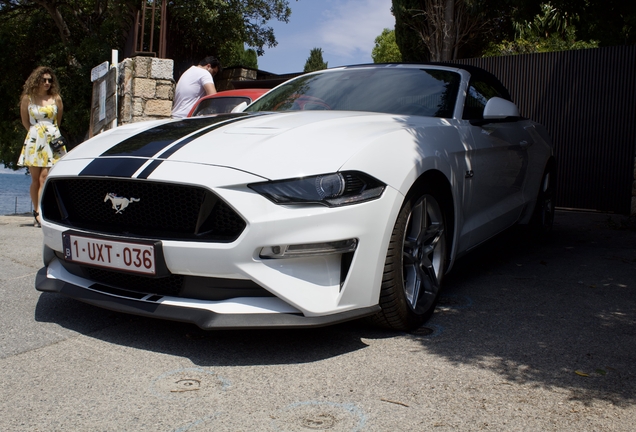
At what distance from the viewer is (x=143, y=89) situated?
359 inches

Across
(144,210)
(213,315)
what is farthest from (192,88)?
(213,315)

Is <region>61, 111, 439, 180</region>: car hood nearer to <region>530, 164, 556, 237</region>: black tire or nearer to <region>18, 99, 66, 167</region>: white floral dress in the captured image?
<region>530, 164, 556, 237</region>: black tire

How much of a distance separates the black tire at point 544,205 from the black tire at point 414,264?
7.69 ft

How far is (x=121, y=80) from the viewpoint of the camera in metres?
9.33

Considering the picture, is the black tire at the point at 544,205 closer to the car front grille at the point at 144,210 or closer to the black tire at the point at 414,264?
the black tire at the point at 414,264

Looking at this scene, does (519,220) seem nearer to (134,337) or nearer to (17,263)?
(134,337)

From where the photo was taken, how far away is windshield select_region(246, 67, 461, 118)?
387 centimetres

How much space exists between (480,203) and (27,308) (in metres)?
2.64

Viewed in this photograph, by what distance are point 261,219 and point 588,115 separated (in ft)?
24.4

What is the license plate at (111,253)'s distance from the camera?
8.59ft

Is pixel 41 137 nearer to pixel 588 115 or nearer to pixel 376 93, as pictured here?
pixel 376 93

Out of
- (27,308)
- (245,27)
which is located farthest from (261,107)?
(245,27)

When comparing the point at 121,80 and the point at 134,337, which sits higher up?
the point at 121,80

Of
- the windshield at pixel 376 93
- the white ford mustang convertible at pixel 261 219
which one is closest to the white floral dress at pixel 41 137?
the windshield at pixel 376 93
